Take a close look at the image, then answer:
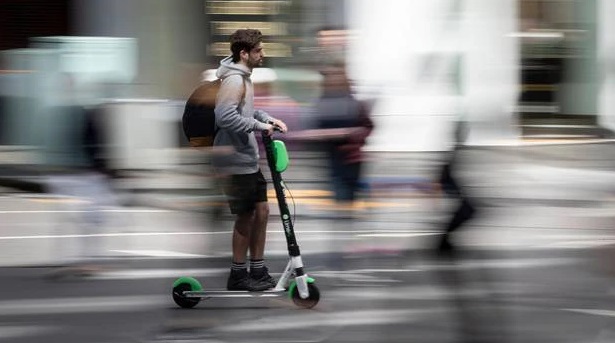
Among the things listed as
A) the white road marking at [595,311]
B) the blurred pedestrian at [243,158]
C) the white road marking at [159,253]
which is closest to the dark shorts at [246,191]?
the blurred pedestrian at [243,158]

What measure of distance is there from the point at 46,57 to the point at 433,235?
5.88 meters

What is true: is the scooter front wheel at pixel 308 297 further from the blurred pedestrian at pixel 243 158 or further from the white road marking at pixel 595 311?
the white road marking at pixel 595 311

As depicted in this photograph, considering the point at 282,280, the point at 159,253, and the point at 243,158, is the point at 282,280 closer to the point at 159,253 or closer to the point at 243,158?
the point at 243,158

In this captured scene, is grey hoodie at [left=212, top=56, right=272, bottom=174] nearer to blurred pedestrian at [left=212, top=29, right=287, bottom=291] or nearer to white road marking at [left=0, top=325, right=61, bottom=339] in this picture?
blurred pedestrian at [left=212, top=29, right=287, bottom=291]

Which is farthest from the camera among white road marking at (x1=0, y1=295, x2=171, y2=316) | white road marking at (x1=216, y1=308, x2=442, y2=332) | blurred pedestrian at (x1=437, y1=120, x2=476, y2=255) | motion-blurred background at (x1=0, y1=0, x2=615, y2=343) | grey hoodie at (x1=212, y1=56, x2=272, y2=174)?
blurred pedestrian at (x1=437, y1=120, x2=476, y2=255)

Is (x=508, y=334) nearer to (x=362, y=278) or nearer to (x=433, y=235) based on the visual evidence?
(x=362, y=278)

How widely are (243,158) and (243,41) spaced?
63 cm

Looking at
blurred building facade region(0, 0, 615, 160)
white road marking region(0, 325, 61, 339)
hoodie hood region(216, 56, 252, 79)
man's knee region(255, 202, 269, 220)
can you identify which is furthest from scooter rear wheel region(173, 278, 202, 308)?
blurred building facade region(0, 0, 615, 160)

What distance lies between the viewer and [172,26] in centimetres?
1503

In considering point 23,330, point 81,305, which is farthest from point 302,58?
point 23,330

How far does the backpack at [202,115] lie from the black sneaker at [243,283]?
0.73 meters

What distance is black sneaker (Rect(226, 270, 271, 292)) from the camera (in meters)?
7.48

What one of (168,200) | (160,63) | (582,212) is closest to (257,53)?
(582,212)

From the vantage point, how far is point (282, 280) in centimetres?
745
